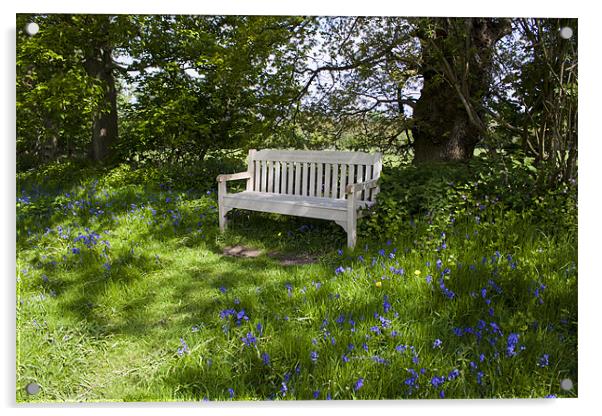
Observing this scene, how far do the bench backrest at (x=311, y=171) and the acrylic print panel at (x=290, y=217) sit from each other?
6 cm

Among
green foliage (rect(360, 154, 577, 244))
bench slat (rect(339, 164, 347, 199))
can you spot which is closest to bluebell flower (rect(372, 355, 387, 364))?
green foliage (rect(360, 154, 577, 244))

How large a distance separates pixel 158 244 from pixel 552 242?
115 inches

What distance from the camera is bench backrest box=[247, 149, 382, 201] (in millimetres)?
3863

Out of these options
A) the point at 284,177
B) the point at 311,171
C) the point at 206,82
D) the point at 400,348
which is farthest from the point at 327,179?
the point at 400,348

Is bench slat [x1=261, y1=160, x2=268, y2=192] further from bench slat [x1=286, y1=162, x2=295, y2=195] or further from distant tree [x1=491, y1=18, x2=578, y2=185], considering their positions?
distant tree [x1=491, y1=18, x2=578, y2=185]

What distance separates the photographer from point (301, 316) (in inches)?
98.0

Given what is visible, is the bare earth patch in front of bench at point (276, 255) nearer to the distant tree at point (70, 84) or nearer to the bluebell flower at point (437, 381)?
the distant tree at point (70, 84)

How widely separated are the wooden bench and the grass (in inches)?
12.2

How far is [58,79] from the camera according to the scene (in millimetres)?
3369

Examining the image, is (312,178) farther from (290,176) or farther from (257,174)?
(257,174)

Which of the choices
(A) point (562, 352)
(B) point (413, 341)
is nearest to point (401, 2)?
(B) point (413, 341)

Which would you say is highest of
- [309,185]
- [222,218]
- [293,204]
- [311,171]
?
[311,171]

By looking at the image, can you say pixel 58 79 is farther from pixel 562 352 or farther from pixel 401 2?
pixel 562 352

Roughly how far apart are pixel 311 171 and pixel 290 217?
0.48 metres
